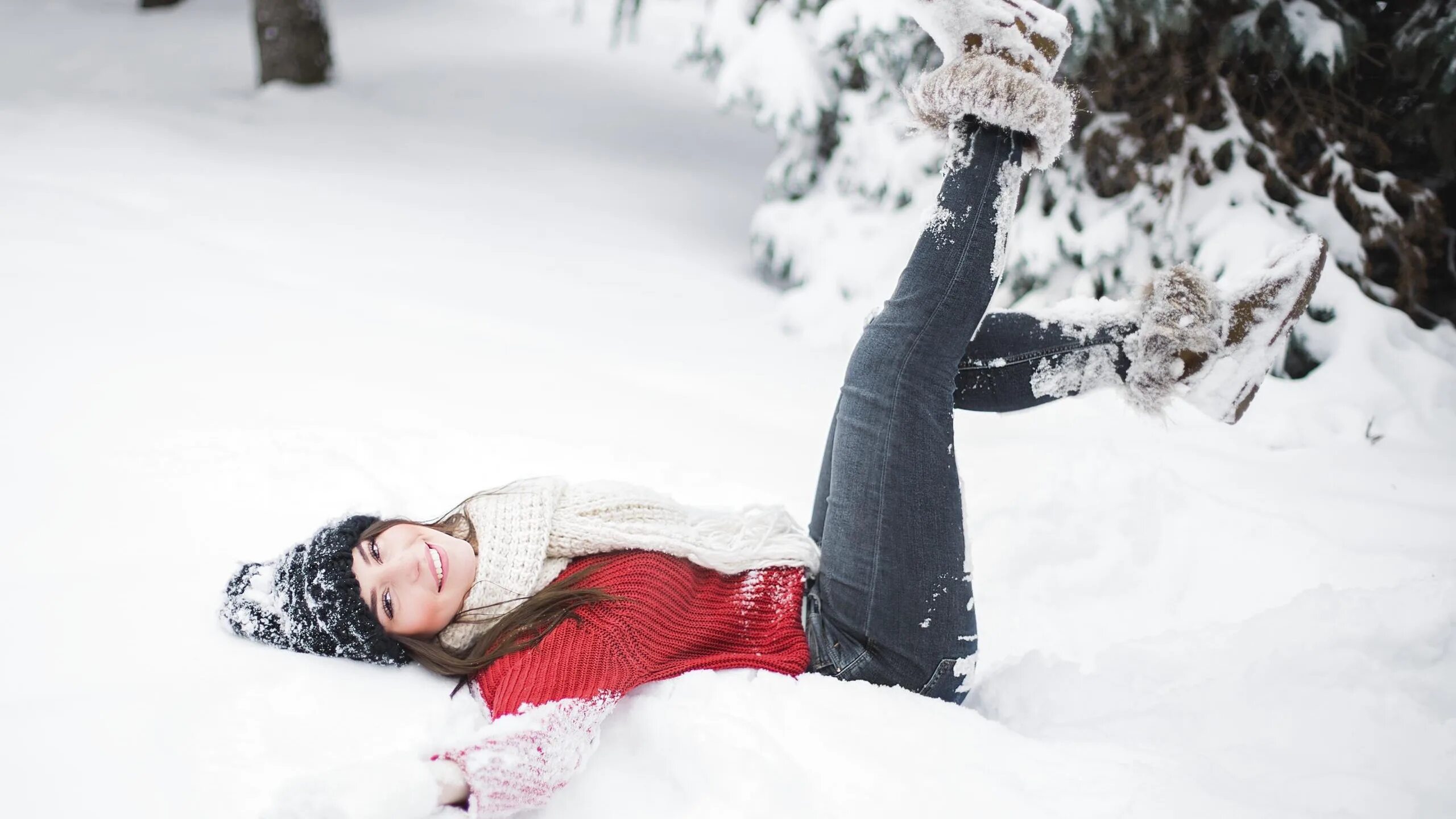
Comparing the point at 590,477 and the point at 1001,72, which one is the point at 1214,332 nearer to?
the point at 1001,72

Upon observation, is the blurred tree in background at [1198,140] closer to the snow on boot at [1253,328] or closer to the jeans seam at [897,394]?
the snow on boot at [1253,328]

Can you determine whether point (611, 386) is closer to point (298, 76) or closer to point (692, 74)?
point (298, 76)

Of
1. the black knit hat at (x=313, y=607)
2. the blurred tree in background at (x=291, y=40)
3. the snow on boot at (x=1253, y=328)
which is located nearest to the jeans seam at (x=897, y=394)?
the snow on boot at (x=1253, y=328)

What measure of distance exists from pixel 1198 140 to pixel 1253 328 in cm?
228

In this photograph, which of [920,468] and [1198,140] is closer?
[920,468]

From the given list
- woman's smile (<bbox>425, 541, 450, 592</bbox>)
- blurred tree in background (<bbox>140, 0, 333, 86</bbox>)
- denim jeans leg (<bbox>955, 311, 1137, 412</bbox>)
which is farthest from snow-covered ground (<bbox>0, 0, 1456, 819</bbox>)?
blurred tree in background (<bbox>140, 0, 333, 86</bbox>)

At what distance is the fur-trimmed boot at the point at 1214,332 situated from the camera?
1781 mm

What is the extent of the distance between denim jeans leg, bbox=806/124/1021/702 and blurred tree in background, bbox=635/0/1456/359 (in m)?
1.83

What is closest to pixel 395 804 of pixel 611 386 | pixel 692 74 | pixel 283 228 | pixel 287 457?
pixel 287 457

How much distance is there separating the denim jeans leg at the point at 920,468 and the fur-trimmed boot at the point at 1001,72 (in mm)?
61

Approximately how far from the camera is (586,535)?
5.62 feet

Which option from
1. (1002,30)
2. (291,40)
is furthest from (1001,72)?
(291,40)

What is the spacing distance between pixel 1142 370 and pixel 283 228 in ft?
11.3

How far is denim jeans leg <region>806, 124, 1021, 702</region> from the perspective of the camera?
1.72 m
